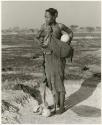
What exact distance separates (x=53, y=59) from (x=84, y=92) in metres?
2.36

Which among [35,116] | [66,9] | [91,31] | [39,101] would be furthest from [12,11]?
[91,31]

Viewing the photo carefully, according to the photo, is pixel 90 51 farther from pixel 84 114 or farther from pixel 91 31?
pixel 84 114

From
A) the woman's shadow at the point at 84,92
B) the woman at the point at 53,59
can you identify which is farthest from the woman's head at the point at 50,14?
the woman's shadow at the point at 84,92

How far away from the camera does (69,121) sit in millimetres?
8391

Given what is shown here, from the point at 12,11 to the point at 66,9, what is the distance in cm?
208

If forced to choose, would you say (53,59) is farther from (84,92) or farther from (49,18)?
(84,92)

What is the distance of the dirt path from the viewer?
847 centimetres

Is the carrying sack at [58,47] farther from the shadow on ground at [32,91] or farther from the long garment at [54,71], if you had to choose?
the shadow on ground at [32,91]

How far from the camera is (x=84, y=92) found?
1055 centimetres

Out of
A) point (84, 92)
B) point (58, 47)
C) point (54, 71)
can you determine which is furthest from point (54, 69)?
point (84, 92)

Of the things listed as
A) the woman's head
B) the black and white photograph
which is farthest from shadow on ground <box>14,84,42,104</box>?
the woman's head

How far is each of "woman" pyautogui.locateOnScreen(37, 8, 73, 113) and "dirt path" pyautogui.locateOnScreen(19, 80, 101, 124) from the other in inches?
13.4

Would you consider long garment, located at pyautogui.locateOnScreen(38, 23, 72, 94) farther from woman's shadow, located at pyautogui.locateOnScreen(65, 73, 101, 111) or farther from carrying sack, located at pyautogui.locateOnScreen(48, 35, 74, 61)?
woman's shadow, located at pyautogui.locateOnScreen(65, 73, 101, 111)

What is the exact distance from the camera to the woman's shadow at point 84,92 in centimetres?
966
